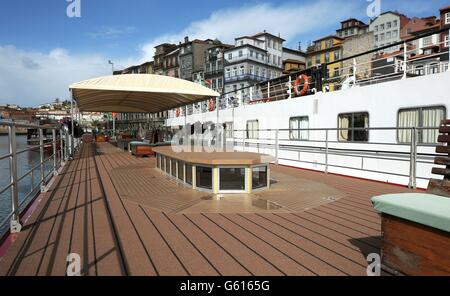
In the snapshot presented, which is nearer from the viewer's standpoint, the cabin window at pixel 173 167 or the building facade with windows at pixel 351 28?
the cabin window at pixel 173 167

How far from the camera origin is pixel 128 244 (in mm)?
2943

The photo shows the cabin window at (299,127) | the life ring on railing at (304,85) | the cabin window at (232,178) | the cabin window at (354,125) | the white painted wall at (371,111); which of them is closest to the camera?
the cabin window at (232,178)

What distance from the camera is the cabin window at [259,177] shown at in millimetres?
5477

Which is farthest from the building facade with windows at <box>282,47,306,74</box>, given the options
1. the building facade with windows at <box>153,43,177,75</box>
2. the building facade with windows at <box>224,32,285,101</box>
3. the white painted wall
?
the white painted wall

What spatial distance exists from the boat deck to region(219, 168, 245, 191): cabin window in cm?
62

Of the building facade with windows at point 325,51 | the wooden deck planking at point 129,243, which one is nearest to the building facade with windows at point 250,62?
the building facade with windows at point 325,51

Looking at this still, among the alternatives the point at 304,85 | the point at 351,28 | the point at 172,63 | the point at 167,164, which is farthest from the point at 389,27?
the point at 167,164

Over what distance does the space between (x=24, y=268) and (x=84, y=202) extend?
7.60ft

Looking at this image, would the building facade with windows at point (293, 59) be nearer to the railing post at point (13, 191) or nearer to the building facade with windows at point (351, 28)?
the building facade with windows at point (351, 28)

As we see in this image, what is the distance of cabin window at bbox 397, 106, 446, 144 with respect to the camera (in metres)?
6.46

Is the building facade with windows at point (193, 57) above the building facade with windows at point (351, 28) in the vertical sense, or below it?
below

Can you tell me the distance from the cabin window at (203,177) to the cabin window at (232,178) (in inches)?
7.7

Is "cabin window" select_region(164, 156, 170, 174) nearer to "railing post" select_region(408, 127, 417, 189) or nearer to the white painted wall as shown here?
the white painted wall
